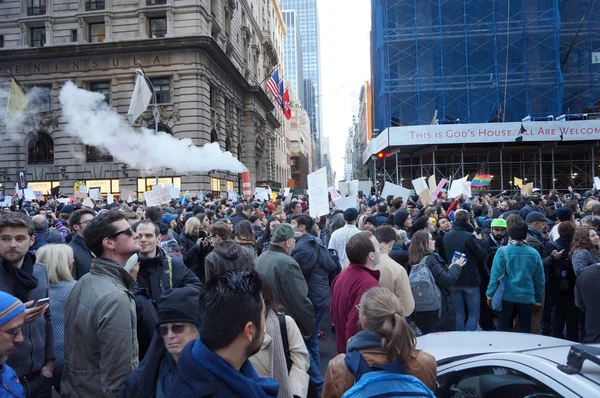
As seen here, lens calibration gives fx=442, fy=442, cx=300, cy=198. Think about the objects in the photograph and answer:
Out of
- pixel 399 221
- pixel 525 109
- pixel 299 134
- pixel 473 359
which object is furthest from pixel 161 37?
pixel 299 134

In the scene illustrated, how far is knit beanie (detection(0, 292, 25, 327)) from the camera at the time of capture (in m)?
2.40

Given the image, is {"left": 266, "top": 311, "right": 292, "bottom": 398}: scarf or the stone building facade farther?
the stone building facade

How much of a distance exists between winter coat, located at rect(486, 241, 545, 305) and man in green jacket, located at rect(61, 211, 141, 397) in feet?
15.7

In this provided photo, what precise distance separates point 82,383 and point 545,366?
2.91 m

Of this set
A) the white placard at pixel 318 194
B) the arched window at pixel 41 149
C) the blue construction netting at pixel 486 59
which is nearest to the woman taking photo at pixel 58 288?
the white placard at pixel 318 194

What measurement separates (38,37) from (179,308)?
37.6m

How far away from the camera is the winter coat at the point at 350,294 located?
13.5 ft

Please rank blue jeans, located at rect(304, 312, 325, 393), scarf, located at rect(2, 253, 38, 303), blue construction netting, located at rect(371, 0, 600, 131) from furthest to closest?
blue construction netting, located at rect(371, 0, 600, 131)
blue jeans, located at rect(304, 312, 325, 393)
scarf, located at rect(2, 253, 38, 303)

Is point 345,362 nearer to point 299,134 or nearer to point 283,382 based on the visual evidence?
point 283,382

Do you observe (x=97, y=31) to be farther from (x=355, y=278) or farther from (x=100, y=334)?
(x=100, y=334)

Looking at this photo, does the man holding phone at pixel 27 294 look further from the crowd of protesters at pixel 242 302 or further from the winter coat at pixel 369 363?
the winter coat at pixel 369 363

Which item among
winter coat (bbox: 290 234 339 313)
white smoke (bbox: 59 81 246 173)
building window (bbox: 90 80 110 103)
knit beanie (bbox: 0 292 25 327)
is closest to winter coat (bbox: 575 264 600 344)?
winter coat (bbox: 290 234 339 313)

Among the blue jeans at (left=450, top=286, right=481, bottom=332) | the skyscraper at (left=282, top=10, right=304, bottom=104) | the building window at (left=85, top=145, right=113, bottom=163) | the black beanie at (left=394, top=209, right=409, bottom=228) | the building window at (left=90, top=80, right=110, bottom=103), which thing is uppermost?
the skyscraper at (left=282, top=10, right=304, bottom=104)

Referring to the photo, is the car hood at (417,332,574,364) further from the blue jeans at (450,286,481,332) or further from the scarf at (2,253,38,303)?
the scarf at (2,253,38,303)
